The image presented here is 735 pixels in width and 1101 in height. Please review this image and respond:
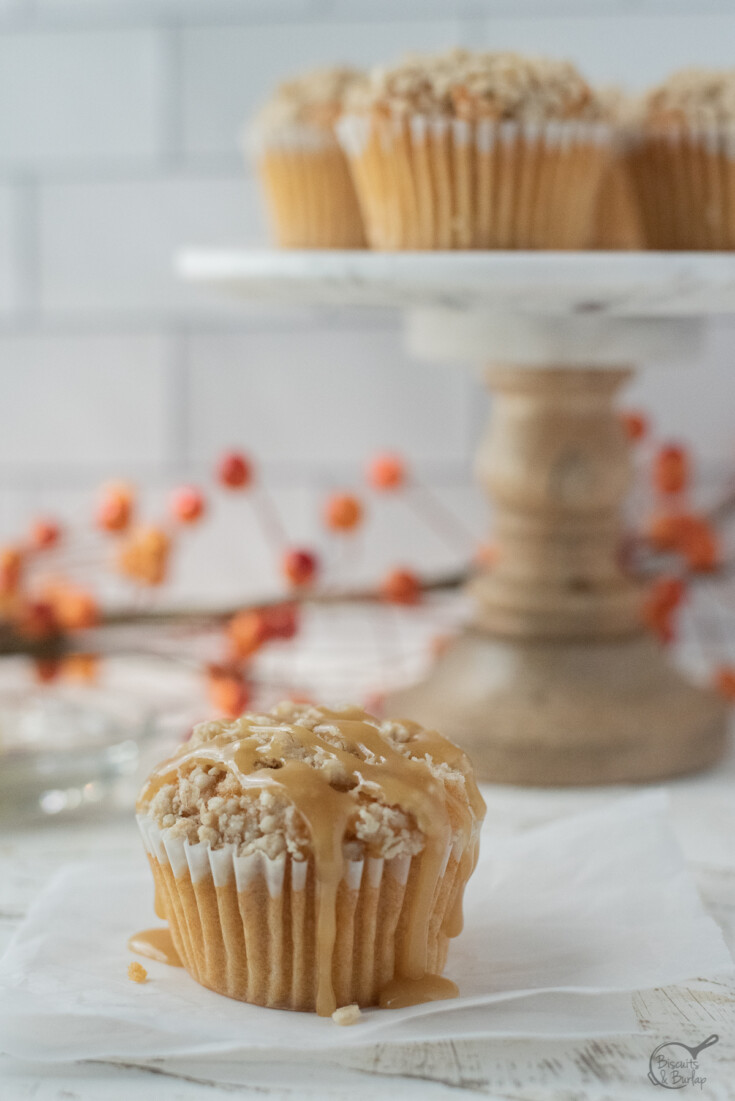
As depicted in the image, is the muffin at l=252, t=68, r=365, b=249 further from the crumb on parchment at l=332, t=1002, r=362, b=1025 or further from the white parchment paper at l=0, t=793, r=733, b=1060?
the crumb on parchment at l=332, t=1002, r=362, b=1025

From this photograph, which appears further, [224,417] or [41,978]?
[224,417]

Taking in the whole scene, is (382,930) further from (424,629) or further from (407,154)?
(424,629)

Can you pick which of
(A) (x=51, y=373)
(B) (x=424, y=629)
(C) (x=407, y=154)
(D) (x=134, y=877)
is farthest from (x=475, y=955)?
(A) (x=51, y=373)

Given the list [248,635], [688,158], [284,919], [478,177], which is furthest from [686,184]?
[284,919]

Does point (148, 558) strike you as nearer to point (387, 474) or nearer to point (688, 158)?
point (387, 474)

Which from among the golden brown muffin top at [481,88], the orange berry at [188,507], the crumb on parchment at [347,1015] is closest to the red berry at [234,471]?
the orange berry at [188,507]

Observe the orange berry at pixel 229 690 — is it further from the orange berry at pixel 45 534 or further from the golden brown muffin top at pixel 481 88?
the golden brown muffin top at pixel 481 88
